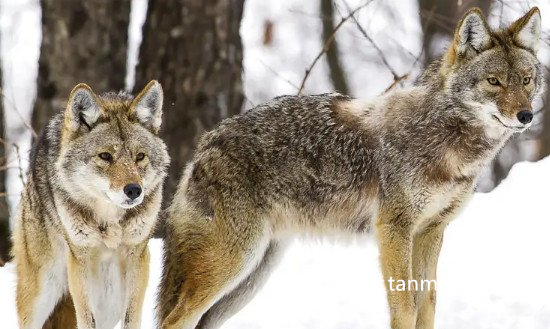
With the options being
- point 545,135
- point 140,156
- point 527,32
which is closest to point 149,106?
point 140,156

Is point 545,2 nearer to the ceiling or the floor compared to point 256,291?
nearer to the ceiling

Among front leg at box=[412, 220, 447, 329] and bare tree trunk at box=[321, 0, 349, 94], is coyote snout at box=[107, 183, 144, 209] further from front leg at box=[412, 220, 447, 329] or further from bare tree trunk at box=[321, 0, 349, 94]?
bare tree trunk at box=[321, 0, 349, 94]

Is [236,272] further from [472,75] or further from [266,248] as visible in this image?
[472,75]

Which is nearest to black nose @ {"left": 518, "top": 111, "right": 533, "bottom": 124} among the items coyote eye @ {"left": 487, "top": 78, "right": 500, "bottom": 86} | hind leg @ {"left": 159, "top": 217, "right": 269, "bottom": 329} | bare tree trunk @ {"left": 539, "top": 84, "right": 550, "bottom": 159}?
coyote eye @ {"left": 487, "top": 78, "right": 500, "bottom": 86}

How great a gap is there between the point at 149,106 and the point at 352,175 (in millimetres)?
1576

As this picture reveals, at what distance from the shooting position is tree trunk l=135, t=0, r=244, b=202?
10578 mm

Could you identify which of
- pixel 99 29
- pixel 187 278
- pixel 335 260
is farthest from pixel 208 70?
pixel 187 278

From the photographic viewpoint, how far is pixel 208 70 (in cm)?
1060

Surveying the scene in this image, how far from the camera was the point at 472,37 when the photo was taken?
293 inches

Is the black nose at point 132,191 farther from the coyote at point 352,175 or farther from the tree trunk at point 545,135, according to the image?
the tree trunk at point 545,135

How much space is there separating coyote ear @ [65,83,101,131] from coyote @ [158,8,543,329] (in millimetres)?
1137

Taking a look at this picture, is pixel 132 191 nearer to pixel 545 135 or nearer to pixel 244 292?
pixel 244 292

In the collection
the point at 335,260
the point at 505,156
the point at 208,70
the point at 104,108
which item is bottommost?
the point at 505,156

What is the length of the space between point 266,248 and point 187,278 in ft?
2.12
